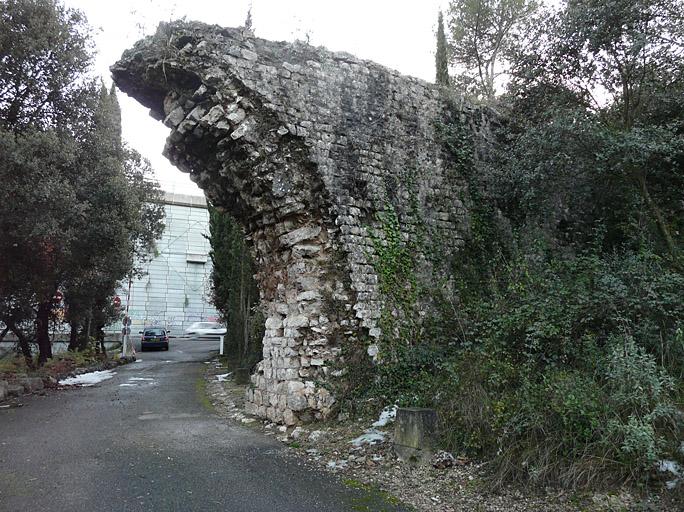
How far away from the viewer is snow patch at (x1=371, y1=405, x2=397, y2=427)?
6.72 m

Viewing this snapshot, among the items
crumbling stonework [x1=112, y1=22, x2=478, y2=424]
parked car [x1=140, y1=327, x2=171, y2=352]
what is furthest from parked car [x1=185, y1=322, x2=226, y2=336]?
crumbling stonework [x1=112, y1=22, x2=478, y2=424]

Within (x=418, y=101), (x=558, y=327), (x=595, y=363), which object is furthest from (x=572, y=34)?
(x=595, y=363)

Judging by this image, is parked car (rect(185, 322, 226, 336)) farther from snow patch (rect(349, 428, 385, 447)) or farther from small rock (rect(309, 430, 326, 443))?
snow patch (rect(349, 428, 385, 447))

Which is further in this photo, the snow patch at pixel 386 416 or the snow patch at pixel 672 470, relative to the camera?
the snow patch at pixel 386 416

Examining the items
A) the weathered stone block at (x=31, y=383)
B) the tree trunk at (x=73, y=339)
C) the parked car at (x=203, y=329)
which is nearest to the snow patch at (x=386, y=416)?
the weathered stone block at (x=31, y=383)

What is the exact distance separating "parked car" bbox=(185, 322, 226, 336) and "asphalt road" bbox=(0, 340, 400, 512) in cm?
2884

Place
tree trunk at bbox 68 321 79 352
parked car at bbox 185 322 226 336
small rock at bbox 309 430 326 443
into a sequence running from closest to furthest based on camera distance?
small rock at bbox 309 430 326 443, tree trunk at bbox 68 321 79 352, parked car at bbox 185 322 226 336

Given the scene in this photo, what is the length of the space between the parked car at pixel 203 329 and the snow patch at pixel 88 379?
2089 centimetres

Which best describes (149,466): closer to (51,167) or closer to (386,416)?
(386,416)

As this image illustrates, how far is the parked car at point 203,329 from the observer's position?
38.7m

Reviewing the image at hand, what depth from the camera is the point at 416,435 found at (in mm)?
5484

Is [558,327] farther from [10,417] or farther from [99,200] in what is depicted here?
[99,200]

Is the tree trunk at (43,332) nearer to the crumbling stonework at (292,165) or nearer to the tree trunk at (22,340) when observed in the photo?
the tree trunk at (22,340)

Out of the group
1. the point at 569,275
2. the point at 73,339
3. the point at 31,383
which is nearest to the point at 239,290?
the point at 31,383
